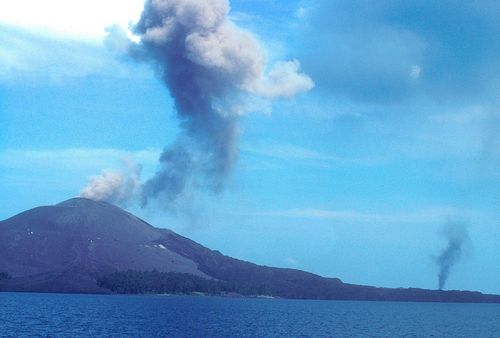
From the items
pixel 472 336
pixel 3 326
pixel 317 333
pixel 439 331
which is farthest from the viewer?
pixel 439 331

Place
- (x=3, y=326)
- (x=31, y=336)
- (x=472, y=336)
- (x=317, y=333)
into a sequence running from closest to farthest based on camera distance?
(x=31, y=336) < (x=3, y=326) < (x=317, y=333) < (x=472, y=336)

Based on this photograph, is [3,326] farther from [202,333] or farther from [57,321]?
[202,333]

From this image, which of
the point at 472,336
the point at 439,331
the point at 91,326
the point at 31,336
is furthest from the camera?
the point at 439,331

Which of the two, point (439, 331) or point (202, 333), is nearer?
point (202, 333)

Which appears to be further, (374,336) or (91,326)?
Result: (374,336)

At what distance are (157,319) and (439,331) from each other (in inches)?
1378

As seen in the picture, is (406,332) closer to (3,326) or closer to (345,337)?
(345,337)

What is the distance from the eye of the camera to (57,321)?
73.2m

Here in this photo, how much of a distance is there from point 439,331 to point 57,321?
4621 centimetres

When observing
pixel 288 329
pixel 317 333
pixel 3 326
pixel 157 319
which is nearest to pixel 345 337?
pixel 317 333

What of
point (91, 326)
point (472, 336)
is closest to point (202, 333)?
point (91, 326)

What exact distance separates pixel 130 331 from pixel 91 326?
5363mm

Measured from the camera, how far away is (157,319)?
84.8 m

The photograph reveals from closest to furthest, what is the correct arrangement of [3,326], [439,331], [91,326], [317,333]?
[3,326]
[91,326]
[317,333]
[439,331]
